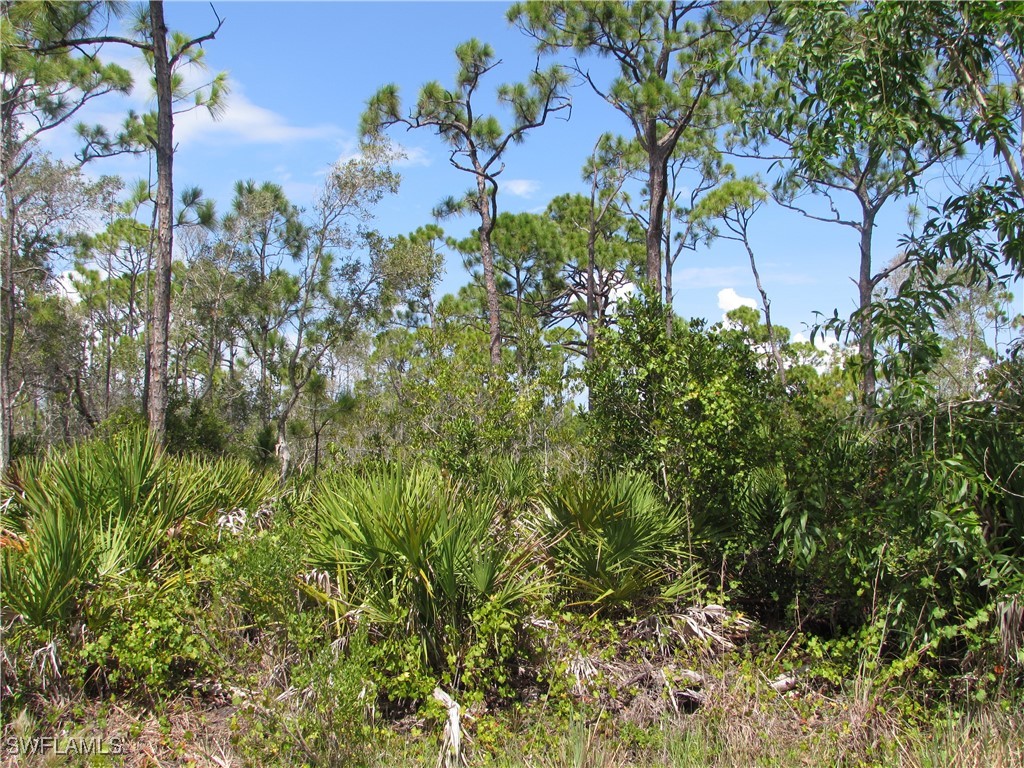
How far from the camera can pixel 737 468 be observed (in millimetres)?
7516

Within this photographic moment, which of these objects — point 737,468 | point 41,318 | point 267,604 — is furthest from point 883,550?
point 41,318

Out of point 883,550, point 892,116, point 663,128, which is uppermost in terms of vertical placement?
point 663,128

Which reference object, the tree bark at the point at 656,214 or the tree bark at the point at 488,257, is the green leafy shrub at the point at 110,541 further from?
the tree bark at the point at 488,257

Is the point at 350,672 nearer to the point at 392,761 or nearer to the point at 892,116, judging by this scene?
the point at 392,761

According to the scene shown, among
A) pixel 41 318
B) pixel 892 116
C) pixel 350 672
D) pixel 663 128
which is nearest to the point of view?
pixel 350 672

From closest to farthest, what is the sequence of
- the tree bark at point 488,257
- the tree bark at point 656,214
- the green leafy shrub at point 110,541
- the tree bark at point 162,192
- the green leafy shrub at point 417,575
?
the green leafy shrub at point 110,541 → the green leafy shrub at point 417,575 → the tree bark at point 162,192 → the tree bark at point 656,214 → the tree bark at point 488,257

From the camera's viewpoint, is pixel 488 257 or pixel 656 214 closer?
pixel 656 214

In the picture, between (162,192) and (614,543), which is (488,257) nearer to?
(162,192)

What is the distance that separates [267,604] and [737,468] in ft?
14.7

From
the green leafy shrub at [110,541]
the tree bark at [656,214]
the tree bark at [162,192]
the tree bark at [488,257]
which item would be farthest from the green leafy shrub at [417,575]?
the tree bark at [488,257]

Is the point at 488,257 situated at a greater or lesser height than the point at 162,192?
greater

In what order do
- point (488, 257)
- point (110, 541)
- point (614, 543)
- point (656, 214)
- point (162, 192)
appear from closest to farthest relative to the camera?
point (110, 541) < point (614, 543) < point (162, 192) < point (656, 214) < point (488, 257)

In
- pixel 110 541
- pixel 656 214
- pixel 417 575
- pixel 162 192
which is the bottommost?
pixel 417 575

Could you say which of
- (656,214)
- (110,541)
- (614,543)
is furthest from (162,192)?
(614,543)
